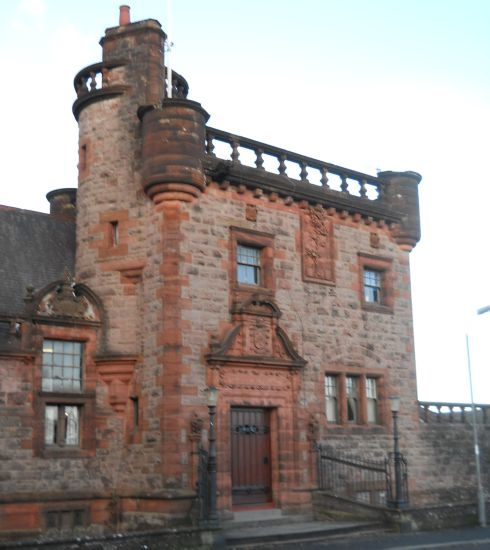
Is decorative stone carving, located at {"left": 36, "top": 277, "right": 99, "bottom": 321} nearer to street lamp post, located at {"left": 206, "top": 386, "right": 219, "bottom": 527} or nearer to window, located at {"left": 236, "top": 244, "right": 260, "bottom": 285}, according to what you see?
window, located at {"left": 236, "top": 244, "right": 260, "bottom": 285}

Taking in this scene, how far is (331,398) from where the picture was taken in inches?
916

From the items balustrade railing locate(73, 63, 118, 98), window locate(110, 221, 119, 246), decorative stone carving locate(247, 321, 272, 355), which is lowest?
decorative stone carving locate(247, 321, 272, 355)

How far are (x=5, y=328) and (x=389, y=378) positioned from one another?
11.1m

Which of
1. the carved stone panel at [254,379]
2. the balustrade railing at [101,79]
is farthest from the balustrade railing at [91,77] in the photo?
the carved stone panel at [254,379]

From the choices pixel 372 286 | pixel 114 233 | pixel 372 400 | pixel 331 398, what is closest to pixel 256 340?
pixel 331 398

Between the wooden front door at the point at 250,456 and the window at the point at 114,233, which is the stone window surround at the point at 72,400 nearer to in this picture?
the window at the point at 114,233

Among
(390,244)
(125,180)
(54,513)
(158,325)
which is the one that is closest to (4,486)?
(54,513)

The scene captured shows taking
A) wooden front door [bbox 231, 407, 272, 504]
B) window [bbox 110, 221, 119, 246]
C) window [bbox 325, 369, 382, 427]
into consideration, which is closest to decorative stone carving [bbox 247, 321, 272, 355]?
wooden front door [bbox 231, 407, 272, 504]

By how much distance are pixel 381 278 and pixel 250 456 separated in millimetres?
7497

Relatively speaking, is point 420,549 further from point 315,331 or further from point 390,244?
point 390,244

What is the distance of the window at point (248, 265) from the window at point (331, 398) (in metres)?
3.53

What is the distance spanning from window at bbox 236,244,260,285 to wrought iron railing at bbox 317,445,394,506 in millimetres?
4703

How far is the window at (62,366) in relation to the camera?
2002 centimetres

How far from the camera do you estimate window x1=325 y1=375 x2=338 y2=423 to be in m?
23.1
